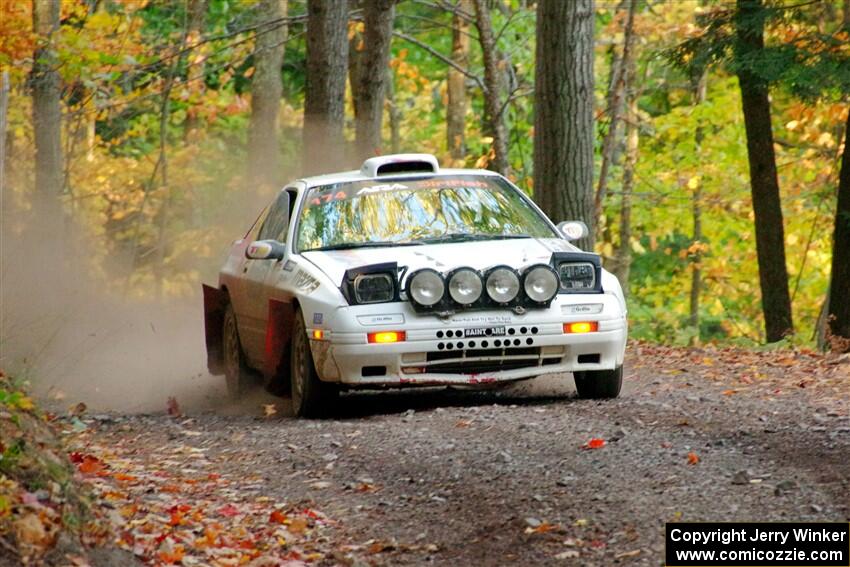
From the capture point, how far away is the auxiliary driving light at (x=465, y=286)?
31.5 feet

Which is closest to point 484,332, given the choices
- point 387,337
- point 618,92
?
point 387,337

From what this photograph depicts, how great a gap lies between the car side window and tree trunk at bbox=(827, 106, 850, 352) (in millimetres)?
7300

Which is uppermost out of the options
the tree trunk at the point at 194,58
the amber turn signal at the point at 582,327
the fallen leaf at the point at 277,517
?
the tree trunk at the point at 194,58

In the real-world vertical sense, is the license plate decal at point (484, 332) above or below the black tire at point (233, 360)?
above

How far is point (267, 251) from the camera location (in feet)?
35.1

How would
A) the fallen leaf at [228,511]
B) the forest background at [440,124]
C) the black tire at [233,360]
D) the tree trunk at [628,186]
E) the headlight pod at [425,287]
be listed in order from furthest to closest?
the tree trunk at [628,186] < the forest background at [440,124] < the black tire at [233,360] < the headlight pod at [425,287] < the fallen leaf at [228,511]

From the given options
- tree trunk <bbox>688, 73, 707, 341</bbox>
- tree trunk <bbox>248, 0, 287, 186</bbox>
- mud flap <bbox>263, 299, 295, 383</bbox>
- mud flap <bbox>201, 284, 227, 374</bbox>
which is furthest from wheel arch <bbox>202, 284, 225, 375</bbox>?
tree trunk <bbox>688, 73, 707, 341</bbox>

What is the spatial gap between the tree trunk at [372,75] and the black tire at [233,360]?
9.01 metres

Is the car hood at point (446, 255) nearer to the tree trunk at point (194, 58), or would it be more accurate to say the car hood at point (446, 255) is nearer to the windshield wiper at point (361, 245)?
the windshield wiper at point (361, 245)

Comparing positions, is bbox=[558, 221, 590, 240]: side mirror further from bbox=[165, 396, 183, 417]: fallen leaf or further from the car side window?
bbox=[165, 396, 183, 417]: fallen leaf

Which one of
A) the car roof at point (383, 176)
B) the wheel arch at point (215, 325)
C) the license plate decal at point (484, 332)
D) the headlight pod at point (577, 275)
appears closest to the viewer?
the license plate decal at point (484, 332)

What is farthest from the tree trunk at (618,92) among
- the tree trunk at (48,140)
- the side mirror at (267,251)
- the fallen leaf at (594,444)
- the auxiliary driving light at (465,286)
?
the fallen leaf at (594,444)

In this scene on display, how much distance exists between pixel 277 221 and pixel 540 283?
288 centimetres

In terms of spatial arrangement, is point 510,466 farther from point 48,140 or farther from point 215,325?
point 48,140
